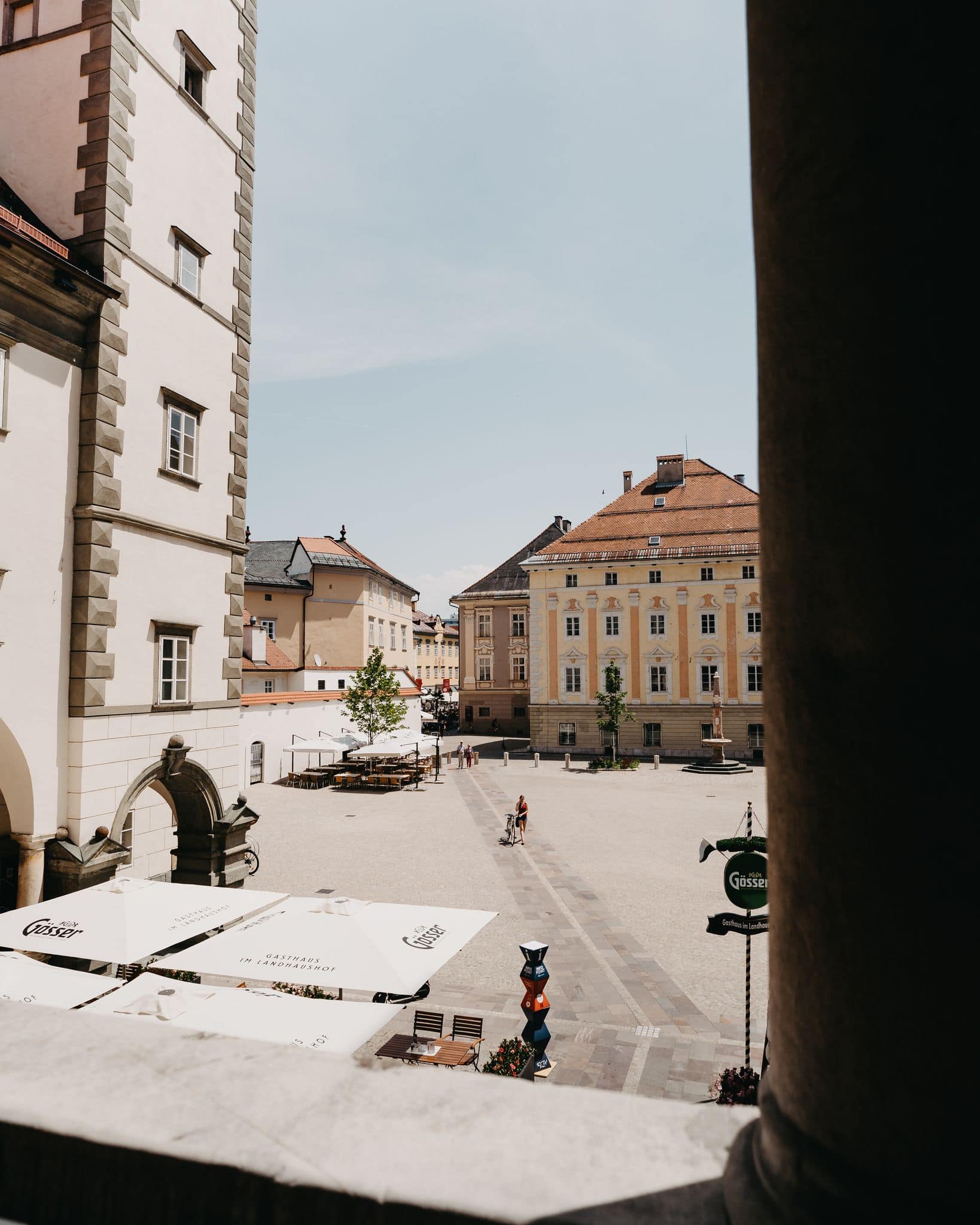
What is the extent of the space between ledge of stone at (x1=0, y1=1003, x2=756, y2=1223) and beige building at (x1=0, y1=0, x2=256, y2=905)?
9.77 metres

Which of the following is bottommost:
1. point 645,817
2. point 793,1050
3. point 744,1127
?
point 645,817

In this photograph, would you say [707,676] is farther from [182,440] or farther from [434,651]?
[434,651]

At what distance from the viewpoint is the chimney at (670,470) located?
160 ft

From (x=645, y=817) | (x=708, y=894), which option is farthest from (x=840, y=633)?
(x=645, y=817)

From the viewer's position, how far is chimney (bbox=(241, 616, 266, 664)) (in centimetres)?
3850

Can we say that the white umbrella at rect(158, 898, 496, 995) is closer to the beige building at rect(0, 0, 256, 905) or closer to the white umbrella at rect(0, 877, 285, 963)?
the white umbrella at rect(0, 877, 285, 963)

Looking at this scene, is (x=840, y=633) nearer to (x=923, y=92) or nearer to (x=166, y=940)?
(x=923, y=92)

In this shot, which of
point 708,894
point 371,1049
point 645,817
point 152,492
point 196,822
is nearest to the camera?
point 371,1049

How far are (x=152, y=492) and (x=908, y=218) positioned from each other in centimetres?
1251

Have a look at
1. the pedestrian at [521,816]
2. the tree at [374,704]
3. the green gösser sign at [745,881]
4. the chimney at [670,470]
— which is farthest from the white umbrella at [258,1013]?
the chimney at [670,470]

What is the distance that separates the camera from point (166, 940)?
30.7ft

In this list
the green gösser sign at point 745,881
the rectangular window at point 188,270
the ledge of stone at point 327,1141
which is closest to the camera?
the ledge of stone at point 327,1141

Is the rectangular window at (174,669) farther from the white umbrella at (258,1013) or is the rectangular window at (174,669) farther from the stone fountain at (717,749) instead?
the stone fountain at (717,749)

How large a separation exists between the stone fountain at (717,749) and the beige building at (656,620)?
72 cm
